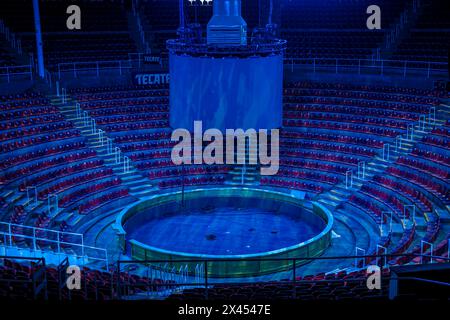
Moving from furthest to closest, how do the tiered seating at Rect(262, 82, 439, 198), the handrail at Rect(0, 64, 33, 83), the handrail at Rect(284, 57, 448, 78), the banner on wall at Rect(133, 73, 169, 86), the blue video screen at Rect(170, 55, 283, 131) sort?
1. the banner on wall at Rect(133, 73, 169, 86)
2. the handrail at Rect(284, 57, 448, 78)
3. the handrail at Rect(0, 64, 33, 83)
4. the tiered seating at Rect(262, 82, 439, 198)
5. the blue video screen at Rect(170, 55, 283, 131)

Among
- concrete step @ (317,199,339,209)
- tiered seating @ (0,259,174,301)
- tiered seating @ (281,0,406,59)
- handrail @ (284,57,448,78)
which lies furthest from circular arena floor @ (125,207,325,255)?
tiered seating @ (281,0,406,59)

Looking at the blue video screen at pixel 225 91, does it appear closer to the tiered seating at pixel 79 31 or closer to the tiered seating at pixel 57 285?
the tiered seating at pixel 57 285

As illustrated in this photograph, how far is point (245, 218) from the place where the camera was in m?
22.9

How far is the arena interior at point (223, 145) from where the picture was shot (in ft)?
55.8

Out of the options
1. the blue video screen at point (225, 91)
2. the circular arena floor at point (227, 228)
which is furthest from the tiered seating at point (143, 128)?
the blue video screen at point (225, 91)

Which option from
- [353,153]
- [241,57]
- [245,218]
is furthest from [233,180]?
[241,57]

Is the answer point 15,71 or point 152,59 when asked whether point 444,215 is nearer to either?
point 152,59

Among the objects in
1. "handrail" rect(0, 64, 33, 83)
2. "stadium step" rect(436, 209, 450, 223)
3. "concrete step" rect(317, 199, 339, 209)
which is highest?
"handrail" rect(0, 64, 33, 83)

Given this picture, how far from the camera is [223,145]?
1067 inches

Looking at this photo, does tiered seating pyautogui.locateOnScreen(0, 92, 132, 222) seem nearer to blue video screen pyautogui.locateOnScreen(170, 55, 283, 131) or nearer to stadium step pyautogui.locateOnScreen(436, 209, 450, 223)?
blue video screen pyautogui.locateOnScreen(170, 55, 283, 131)

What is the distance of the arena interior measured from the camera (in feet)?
55.8

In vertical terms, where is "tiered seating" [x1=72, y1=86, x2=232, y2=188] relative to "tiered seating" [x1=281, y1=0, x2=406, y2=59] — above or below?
below

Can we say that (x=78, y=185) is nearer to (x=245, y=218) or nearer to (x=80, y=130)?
(x=80, y=130)

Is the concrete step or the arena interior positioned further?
the concrete step
